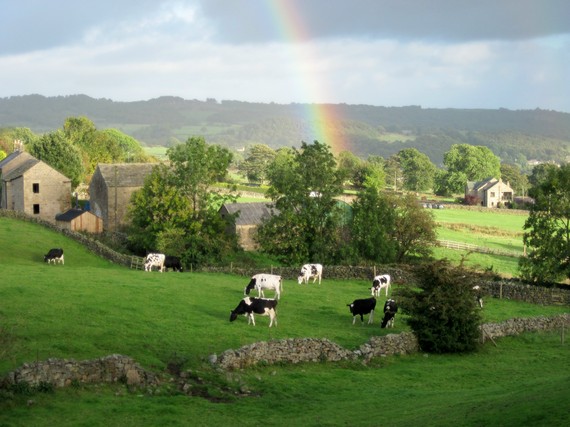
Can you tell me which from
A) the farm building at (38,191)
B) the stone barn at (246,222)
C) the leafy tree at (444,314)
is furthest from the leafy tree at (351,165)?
the leafy tree at (444,314)

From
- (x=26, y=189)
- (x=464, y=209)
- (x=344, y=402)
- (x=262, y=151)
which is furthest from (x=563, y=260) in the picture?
(x=262, y=151)

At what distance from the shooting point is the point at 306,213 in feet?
186

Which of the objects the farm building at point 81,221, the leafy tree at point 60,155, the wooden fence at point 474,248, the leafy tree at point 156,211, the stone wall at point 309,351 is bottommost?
the wooden fence at point 474,248

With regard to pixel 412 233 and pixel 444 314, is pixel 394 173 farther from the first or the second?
pixel 444 314

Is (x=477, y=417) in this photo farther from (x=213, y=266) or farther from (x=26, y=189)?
(x=26, y=189)

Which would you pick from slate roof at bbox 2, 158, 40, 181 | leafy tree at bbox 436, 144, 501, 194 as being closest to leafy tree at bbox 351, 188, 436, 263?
slate roof at bbox 2, 158, 40, 181

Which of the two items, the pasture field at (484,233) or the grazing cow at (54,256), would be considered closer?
the grazing cow at (54,256)

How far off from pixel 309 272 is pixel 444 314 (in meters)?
15.5

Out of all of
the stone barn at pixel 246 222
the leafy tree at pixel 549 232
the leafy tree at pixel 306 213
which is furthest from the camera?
the stone barn at pixel 246 222

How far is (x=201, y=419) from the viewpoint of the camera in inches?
799

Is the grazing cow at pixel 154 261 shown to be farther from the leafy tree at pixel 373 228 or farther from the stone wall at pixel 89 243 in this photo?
the leafy tree at pixel 373 228

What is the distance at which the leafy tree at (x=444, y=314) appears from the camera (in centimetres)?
3155

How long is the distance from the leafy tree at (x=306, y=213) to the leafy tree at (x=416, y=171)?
121 m

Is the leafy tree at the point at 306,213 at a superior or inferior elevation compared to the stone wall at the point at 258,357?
superior
